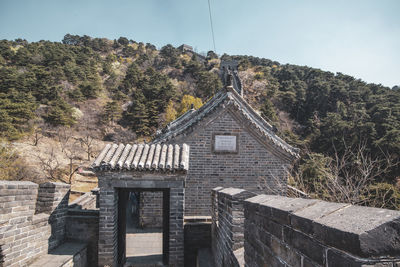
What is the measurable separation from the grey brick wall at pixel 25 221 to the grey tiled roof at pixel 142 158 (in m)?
1.27

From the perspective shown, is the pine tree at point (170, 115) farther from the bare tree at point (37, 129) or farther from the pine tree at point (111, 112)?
the bare tree at point (37, 129)

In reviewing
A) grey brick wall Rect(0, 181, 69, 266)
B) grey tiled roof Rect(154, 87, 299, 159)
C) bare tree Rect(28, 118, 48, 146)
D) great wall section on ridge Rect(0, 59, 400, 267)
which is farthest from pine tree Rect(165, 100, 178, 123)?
grey brick wall Rect(0, 181, 69, 266)

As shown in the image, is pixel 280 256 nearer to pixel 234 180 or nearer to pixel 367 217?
pixel 367 217

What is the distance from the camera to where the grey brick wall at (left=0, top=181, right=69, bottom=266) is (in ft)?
14.1

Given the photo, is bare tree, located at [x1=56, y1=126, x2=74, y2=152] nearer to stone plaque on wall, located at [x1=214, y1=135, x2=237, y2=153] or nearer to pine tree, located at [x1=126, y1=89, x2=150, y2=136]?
pine tree, located at [x1=126, y1=89, x2=150, y2=136]

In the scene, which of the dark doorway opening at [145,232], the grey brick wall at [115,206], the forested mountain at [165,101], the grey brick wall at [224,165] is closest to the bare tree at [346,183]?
the grey brick wall at [224,165]

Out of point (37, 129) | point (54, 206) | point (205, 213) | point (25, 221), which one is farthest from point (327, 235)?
point (37, 129)

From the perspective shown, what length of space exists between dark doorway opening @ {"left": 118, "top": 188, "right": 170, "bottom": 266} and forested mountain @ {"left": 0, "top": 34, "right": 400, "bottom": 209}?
1619cm

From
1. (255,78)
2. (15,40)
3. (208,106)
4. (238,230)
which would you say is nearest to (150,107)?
(255,78)

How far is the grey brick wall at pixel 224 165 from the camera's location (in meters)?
10.8

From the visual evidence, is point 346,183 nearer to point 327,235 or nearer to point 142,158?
point 142,158

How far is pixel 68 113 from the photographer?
115 feet

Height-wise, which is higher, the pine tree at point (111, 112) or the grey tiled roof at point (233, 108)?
the pine tree at point (111, 112)

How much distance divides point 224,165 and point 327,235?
9.94 metres
